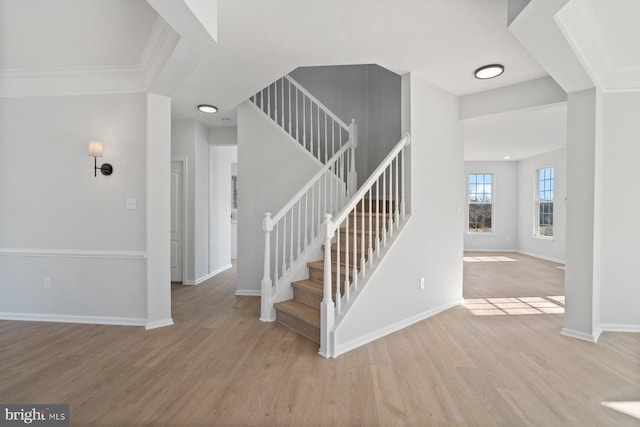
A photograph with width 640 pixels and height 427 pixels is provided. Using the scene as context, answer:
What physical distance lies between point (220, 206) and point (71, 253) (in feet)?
9.01

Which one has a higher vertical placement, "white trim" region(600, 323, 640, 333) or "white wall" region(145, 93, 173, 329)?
"white wall" region(145, 93, 173, 329)

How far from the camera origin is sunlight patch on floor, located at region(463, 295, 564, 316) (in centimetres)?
357

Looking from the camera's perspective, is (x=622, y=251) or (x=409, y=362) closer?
(x=409, y=362)

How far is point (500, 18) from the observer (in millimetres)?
2227

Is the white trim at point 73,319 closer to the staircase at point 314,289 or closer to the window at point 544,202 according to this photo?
the staircase at point 314,289

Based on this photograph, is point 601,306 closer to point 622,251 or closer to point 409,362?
point 622,251

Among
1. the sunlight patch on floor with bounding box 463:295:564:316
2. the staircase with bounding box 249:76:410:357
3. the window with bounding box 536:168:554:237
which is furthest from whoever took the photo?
the window with bounding box 536:168:554:237

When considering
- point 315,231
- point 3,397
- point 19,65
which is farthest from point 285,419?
point 19,65

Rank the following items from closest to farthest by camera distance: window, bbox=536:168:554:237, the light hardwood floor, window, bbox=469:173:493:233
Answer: the light hardwood floor
window, bbox=536:168:554:237
window, bbox=469:173:493:233

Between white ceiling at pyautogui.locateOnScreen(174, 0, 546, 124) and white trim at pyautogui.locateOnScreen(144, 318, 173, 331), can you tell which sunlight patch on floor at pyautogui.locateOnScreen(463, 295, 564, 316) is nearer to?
white ceiling at pyautogui.locateOnScreen(174, 0, 546, 124)

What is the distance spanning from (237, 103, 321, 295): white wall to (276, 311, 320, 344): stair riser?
1238 mm

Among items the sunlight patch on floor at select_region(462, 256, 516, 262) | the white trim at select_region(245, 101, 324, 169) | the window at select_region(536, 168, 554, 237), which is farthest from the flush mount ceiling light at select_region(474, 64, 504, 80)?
the window at select_region(536, 168, 554, 237)

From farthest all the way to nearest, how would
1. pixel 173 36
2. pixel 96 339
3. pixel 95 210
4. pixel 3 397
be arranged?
pixel 95 210 < pixel 96 339 < pixel 173 36 < pixel 3 397

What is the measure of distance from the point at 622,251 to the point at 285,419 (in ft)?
11.7
